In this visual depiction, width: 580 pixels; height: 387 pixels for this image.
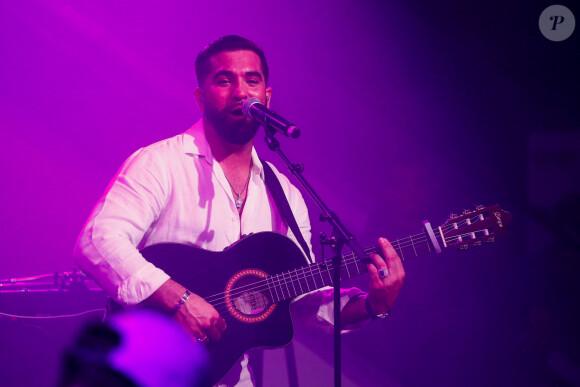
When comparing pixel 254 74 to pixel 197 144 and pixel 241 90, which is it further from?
pixel 197 144

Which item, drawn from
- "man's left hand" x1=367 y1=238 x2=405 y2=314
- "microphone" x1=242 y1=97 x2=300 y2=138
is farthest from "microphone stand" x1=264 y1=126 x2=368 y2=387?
"man's left hand" x1=367 y1=238 x2=405 y2=314

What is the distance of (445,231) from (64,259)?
2.44m

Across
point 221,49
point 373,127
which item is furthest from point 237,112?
point 373,127

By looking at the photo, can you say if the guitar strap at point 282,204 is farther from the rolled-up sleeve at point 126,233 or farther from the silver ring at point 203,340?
the silver ring at point 203,340

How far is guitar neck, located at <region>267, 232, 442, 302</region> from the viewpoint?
2.45 meters

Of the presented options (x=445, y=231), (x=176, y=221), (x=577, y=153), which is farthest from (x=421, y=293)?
(x=176, y=221)

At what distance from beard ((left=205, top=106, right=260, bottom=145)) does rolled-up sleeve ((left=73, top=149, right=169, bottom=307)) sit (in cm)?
45

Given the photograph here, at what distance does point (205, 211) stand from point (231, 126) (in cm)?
51

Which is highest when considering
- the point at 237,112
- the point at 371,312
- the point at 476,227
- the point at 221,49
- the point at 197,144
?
the point at 221,49

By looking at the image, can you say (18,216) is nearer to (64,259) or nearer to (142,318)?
(64,259)

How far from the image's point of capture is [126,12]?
3363 mm

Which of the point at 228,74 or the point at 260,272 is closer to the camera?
the point at 260,272

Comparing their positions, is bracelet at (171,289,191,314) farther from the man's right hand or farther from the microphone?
the microphone

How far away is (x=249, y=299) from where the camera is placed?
7.91 feet
